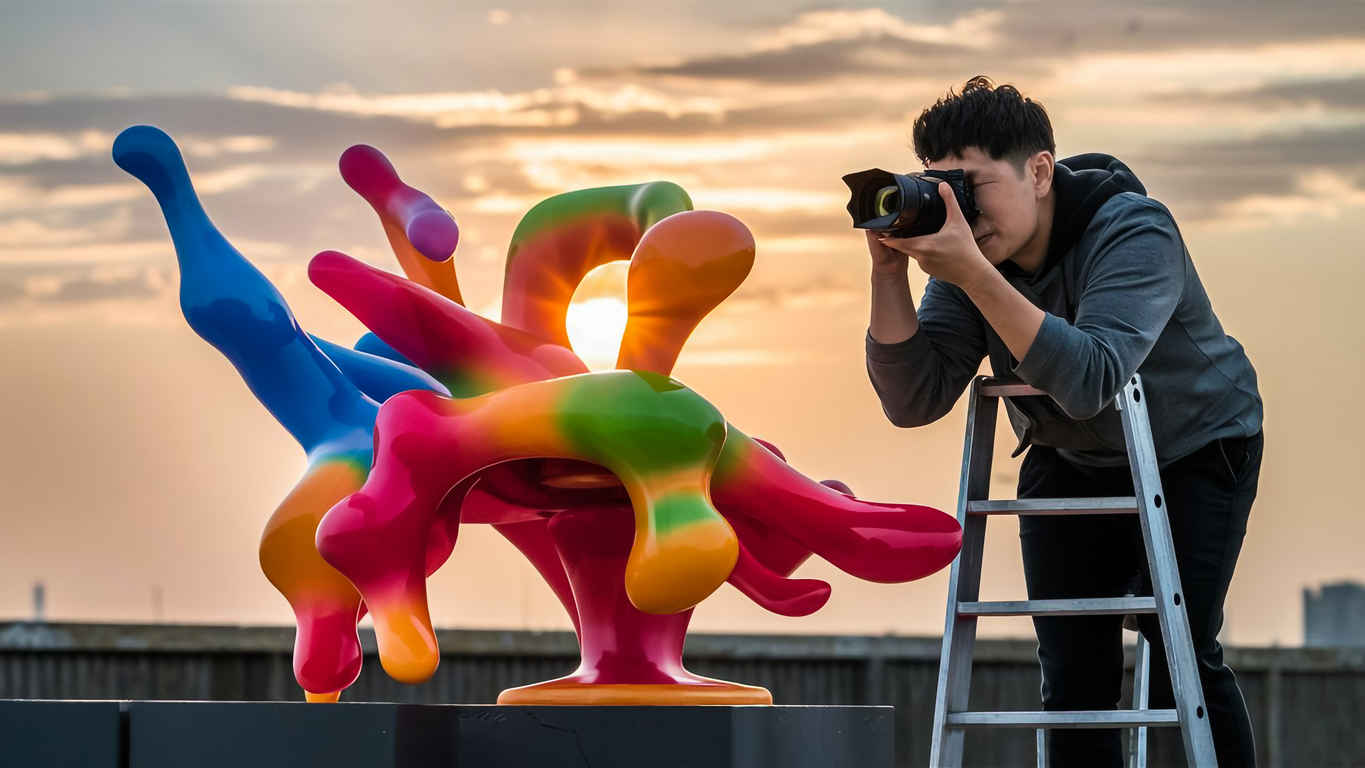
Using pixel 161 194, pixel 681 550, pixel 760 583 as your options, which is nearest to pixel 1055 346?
pixel 760 583

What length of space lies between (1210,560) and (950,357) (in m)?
0.63

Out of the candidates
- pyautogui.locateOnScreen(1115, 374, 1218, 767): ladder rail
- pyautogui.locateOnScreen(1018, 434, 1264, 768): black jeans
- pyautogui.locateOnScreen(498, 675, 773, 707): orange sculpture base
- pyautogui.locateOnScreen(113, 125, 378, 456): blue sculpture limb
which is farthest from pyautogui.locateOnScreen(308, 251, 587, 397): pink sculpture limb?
pyautogui.locateOnScreen(1018, 434, 1264, 768): black jeans

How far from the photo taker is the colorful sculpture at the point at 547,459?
240 cm

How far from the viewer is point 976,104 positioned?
3.05 metres

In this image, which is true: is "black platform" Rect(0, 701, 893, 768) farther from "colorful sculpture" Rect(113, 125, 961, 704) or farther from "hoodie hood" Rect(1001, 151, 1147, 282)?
"hoodie hood" Rect(1001, 151, 1147, 282)

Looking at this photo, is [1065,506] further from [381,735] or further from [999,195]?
[381,735]

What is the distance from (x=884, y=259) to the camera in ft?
9.82

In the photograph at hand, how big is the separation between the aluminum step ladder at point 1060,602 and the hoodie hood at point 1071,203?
0.77 feet

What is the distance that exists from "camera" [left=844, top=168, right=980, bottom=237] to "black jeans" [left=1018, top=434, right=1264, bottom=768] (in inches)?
27.9

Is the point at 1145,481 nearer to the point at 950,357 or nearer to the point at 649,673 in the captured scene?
the point at 950,357

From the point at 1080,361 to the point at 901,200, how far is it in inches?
15.9

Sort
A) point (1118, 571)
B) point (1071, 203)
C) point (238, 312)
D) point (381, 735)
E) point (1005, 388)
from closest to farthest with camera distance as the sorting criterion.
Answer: point (381, 735), point (238, 312), point (1071, 203), point (1005, 388), point (1118, 571)

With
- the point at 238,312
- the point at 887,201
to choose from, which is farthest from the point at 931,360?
the point at 238,312

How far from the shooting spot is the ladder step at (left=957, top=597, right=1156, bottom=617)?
3.08 meters
